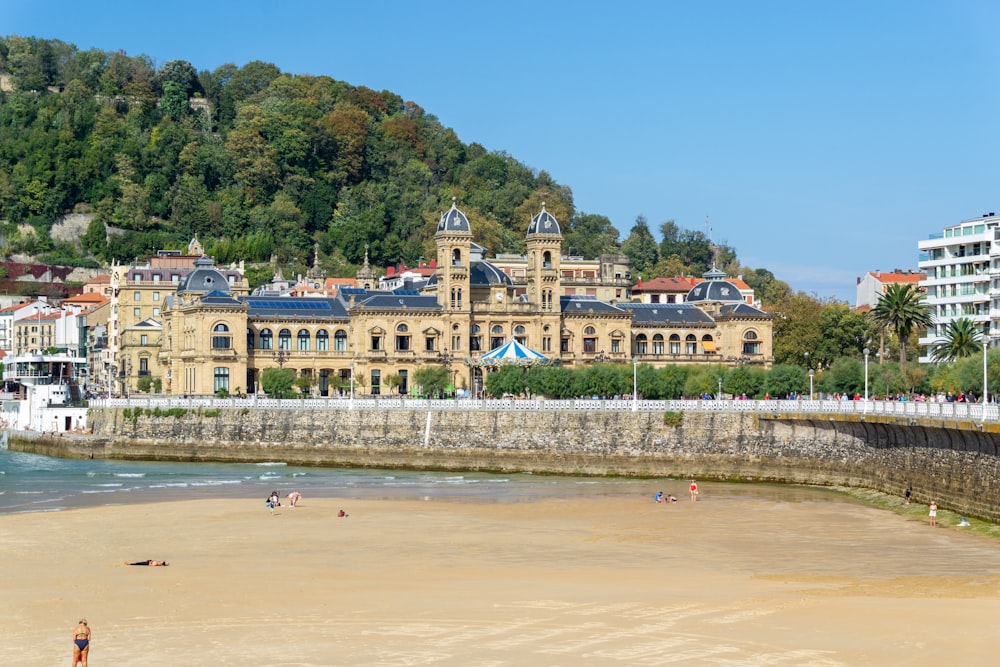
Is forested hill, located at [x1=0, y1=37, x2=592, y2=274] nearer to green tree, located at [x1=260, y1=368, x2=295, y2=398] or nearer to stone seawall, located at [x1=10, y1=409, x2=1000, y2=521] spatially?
green tree, located at [x1=260, y1=368, x2=295, y2=398]

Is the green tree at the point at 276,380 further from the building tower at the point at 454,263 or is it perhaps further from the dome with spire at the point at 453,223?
the dome with spire at the point at 453,223

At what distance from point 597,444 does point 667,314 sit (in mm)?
49927

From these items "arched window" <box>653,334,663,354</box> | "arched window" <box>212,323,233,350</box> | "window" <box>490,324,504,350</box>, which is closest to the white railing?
"arched window" <box>212,323,233,350</box>

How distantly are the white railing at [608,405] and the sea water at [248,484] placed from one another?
4.61 metres

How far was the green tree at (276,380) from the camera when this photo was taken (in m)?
107

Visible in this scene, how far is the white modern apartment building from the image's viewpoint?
322 feet

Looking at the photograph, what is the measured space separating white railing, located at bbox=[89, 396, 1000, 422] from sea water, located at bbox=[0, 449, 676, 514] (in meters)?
4.61

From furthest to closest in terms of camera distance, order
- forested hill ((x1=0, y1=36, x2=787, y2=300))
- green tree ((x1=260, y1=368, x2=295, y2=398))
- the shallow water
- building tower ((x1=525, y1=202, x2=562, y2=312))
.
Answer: forested hill ((x1=0, y1=36, x2=787, y2=300))
building tower ((x1=525, y1=202, x2=562, y2=312))
green tree ((x1=260, y1=368, x2=295, y2=398))
the shallow water

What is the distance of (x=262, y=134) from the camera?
190000 mm

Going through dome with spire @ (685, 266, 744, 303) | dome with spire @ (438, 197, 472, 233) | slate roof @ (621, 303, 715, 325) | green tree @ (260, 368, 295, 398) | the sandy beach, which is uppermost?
dome with spire @ (438, 197, 472, 233)

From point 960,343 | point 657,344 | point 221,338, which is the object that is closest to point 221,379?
point 221,338

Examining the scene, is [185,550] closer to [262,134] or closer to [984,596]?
[984,596]

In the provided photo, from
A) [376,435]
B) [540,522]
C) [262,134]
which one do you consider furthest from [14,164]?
[540,522]

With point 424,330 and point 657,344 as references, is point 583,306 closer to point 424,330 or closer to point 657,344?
point 657,344
